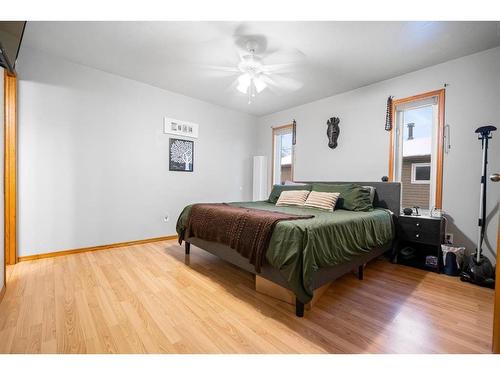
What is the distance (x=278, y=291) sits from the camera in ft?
5.84

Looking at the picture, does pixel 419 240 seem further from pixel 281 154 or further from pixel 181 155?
pixel 181 155

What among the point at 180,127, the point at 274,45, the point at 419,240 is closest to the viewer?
the point at 274,45

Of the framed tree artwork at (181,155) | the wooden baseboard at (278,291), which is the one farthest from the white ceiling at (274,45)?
the wooden baseboard at (278,291)

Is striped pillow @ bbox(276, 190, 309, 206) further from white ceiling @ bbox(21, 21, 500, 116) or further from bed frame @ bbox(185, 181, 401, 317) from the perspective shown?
white ceiling @ bbox(21, 21, 500, 116)

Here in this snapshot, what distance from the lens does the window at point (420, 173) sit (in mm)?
3010

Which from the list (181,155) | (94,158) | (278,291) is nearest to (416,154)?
(278,291)

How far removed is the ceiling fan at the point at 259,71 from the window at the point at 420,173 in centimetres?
206

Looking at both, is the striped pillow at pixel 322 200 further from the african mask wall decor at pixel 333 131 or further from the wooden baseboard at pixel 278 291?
the african mask wall decor at pixel 333 131

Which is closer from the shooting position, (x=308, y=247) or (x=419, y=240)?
(x=308, y=247)

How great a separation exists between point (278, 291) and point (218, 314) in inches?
20.1

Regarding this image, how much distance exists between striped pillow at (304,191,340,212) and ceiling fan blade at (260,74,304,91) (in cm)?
→ 170
